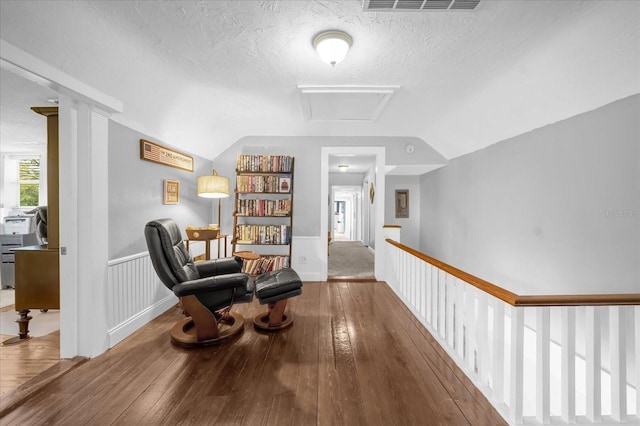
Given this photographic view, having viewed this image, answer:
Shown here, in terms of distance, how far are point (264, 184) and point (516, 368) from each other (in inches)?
139

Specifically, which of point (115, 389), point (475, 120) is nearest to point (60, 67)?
point (115, 389)

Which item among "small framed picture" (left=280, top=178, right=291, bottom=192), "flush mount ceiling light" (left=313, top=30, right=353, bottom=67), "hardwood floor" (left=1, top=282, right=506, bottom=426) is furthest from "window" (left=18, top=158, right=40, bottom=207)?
"flush mount ceiling light" (left=313, top=30, right=353, bottom=67)

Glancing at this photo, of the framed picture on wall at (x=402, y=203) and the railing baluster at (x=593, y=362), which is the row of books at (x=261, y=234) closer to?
the railing baluster at (x=593, y=362)

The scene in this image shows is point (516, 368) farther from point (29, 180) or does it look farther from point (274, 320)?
point (29, 180)

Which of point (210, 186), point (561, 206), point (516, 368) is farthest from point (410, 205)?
point (516, 368)

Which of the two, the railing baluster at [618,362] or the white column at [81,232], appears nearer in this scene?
the railing baluster at [618,362]

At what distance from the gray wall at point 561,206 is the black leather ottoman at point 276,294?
8.86 feet

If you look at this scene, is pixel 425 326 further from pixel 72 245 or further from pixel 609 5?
pixel 72 245

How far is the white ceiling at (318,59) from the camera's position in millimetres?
1670

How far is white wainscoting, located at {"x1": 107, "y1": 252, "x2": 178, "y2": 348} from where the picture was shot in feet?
7.39

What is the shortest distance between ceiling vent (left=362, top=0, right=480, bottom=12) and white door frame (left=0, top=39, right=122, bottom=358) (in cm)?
212

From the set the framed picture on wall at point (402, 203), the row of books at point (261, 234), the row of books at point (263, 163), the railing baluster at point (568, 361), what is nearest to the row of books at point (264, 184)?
the row of books at point (263, 163)

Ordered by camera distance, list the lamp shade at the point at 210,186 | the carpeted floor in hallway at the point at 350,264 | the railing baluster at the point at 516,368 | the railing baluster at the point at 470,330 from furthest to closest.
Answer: the carpeted floor in hallway at the point at 350,264 → the lamp shade at the point at 210,186 → the railing baluster at the point at 470,330 → the railing baluster at the point at 516,368

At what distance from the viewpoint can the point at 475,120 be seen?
332cm
